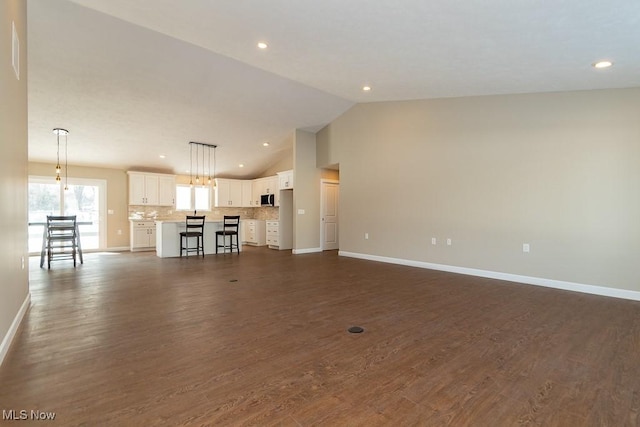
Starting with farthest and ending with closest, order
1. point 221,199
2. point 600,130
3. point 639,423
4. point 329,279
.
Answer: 1. point 221,199
2. point 329,279
3. point 600,130
4. point 639,423

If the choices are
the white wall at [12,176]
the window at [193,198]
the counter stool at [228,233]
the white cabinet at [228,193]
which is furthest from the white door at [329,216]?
the white wall at [12,176]

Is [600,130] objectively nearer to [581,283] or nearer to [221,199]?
[581,283]

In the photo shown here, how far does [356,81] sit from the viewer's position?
206 inches

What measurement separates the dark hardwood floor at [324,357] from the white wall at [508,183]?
785 millimetres

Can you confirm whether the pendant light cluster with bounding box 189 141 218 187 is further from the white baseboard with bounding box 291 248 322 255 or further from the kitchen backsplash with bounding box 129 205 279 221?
the white baseboard with bounding box 291 248 322 255

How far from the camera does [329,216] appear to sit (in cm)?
888

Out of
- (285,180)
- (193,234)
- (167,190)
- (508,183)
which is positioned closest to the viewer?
(508,183)

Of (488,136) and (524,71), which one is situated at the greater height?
(524,71)

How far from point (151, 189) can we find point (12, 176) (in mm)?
6766

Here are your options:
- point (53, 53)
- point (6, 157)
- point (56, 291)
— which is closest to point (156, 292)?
point (56, 291)

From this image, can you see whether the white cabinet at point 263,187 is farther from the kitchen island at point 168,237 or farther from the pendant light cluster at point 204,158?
the kitchen island at point 168,237

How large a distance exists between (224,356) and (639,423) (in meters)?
2.56

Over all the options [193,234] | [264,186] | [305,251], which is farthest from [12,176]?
[264,186]

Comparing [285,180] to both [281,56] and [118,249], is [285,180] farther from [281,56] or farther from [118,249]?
[118,249]
